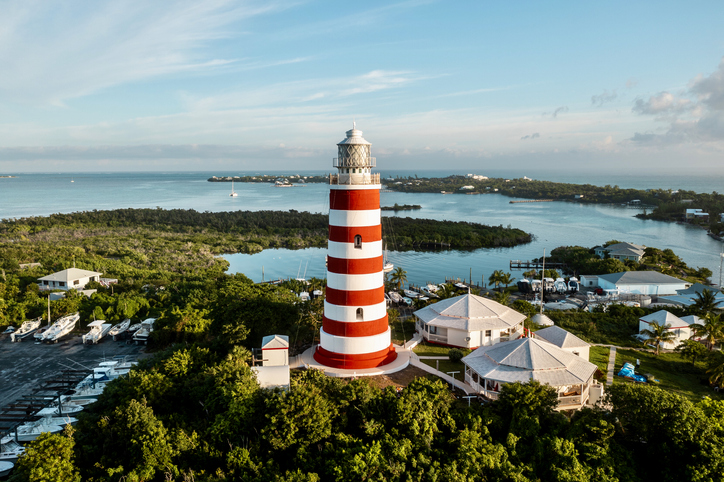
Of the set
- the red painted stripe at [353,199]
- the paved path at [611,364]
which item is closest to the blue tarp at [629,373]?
the paved path at [611,364]

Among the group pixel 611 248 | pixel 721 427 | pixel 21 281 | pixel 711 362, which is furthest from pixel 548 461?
pixel 611 248

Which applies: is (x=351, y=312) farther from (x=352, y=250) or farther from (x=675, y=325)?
(x=675, y=325)

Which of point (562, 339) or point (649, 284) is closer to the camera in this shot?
point (562, 339)

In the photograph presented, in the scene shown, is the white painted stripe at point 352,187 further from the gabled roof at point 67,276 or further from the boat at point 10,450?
the gabled roof at point 67,276

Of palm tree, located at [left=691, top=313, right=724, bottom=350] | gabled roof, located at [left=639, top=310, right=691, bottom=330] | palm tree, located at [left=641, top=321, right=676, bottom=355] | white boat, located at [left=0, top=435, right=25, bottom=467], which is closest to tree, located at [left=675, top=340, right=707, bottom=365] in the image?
palm tree, located at [left=641, top=321, right=676, bottom=355]

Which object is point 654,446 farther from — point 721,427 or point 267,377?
point 267,377

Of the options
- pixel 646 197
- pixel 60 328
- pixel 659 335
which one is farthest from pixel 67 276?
pixel 646 197
